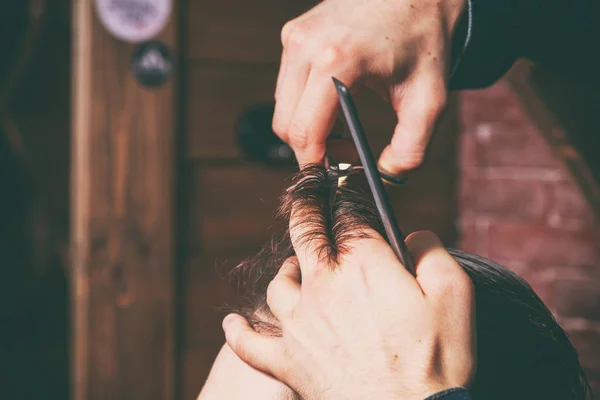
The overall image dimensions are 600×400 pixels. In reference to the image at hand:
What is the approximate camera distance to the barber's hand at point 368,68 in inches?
26.8

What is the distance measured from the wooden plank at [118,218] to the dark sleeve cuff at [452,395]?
51.6 inches

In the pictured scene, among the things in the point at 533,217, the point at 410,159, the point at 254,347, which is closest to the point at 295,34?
the point at 410,159

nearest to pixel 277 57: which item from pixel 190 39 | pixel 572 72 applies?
pixel 190 39

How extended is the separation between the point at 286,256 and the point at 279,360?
0.19 metres

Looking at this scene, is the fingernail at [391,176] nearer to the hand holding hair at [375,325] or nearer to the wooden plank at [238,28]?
the hand holding hair at [375,325]

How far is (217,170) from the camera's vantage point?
1.84 meters

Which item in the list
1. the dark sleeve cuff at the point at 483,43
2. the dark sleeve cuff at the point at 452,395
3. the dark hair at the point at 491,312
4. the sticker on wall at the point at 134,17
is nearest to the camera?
the dark sleeve cuff at the point at 452,395

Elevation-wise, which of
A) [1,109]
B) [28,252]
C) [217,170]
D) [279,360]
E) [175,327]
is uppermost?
[279,360]

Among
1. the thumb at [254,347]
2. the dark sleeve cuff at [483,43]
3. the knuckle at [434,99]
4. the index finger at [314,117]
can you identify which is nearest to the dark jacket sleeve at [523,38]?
the dark sleeve cuff at [483,43]

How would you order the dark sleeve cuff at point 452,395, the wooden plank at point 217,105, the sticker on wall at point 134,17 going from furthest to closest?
the wooden plank at point 217,105, the sticker on wall at point 134,17, the dark sleeve cuff at point 452,395

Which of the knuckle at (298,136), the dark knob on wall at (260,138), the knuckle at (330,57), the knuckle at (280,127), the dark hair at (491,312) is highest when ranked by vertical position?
the knuckle at (330,57)

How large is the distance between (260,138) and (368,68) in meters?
1.15

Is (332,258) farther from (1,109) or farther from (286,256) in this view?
(1,109)

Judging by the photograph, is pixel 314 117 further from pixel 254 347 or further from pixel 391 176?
pixel 254 347
